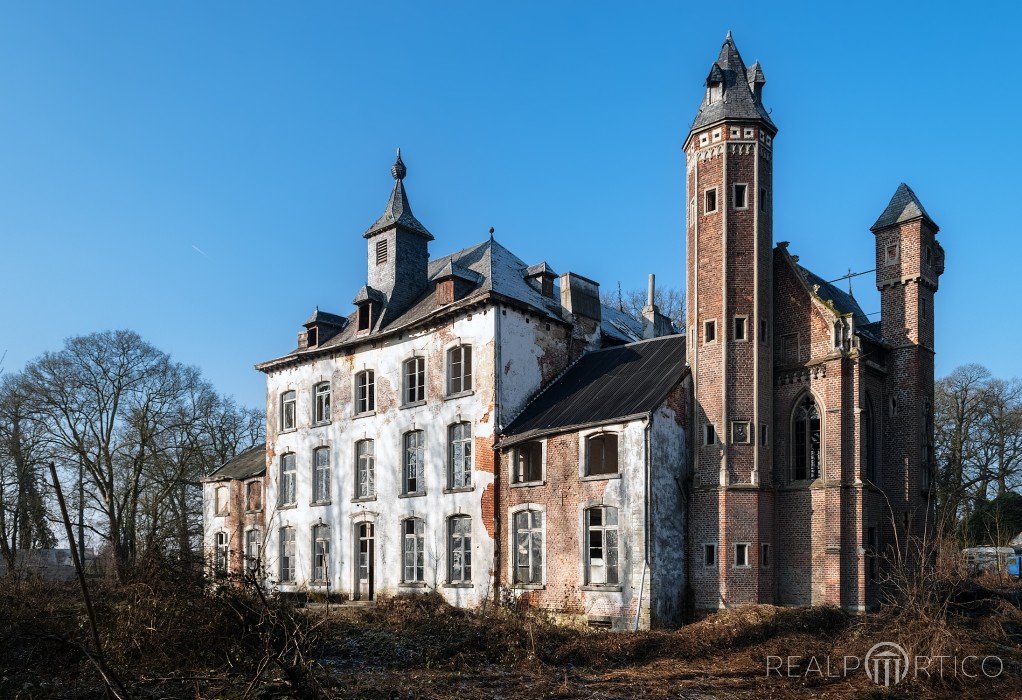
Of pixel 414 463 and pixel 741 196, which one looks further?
pixel 414 463

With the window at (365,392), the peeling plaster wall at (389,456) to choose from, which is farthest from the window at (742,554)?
the window at (365,392)

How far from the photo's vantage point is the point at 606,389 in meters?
23.7

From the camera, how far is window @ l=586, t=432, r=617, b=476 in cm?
2161

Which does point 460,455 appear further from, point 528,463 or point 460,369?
point 528,463

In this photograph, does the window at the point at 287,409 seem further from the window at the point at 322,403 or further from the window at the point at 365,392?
the window at the point at 365,392

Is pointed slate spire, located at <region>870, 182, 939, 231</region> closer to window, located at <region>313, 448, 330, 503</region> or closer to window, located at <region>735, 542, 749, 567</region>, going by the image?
window, located at <region>735, 542, 749, 567</region>

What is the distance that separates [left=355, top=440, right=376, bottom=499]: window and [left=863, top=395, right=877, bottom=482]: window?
47.5 feet

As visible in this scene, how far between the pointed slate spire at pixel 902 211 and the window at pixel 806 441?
18.8ft

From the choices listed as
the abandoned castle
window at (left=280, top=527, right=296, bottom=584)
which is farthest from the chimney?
window at (left=280, top=527, right=296, bottom=584)

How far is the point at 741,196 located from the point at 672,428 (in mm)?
6204

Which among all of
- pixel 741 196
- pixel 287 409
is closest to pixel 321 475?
pixel 287 409

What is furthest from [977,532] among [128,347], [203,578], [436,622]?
[128,347]

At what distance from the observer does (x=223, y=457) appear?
45.0m

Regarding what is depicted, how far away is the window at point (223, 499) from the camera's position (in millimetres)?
35406
